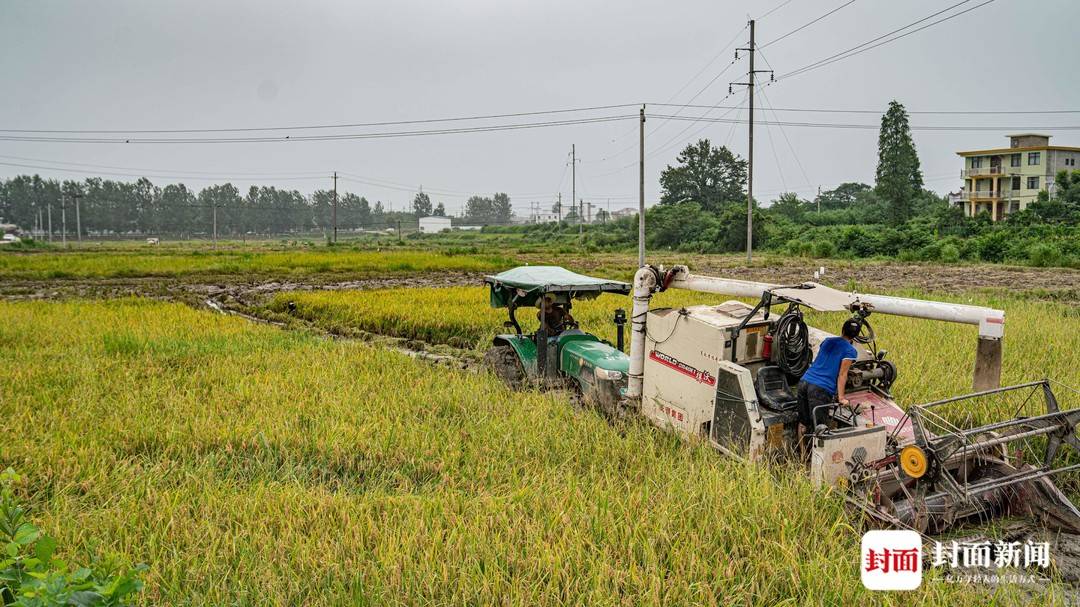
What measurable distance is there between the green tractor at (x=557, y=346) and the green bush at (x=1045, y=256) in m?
25.1

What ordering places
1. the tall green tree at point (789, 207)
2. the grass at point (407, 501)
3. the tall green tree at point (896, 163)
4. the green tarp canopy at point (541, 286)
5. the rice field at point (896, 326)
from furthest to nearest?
the tall green tree at point (789, 207)
the tall green tree at point (896, 163)
the rice field at point (896, 326)
the green tarp canopy at point (541, 286)
the grass at point (407, 501)

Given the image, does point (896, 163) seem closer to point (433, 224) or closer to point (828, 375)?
point (828, 375)

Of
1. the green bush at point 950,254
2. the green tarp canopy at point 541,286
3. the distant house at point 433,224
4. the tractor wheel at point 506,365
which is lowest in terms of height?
the tractor wheel at point 506,365

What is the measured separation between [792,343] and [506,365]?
367cm

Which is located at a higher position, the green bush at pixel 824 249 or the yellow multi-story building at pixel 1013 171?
the yellow multi-story building at pixel 1013 171

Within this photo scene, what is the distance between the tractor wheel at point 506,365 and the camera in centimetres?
752

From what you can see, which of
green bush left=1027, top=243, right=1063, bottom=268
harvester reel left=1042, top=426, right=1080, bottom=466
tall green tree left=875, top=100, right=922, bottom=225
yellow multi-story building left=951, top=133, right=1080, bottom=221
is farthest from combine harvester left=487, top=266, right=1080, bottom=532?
yellow multi-story building left=951, top=133, right=1080, bottom=221

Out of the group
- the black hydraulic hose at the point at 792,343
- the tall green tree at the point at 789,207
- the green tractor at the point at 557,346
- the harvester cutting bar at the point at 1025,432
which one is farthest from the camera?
the tall green tree at the point at 789,207

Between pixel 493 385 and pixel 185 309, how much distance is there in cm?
953

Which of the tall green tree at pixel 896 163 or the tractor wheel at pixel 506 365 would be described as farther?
the tall green tree at pixel 896 163

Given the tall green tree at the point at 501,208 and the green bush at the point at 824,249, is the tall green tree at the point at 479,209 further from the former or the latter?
the green bush at the point at 824,249
